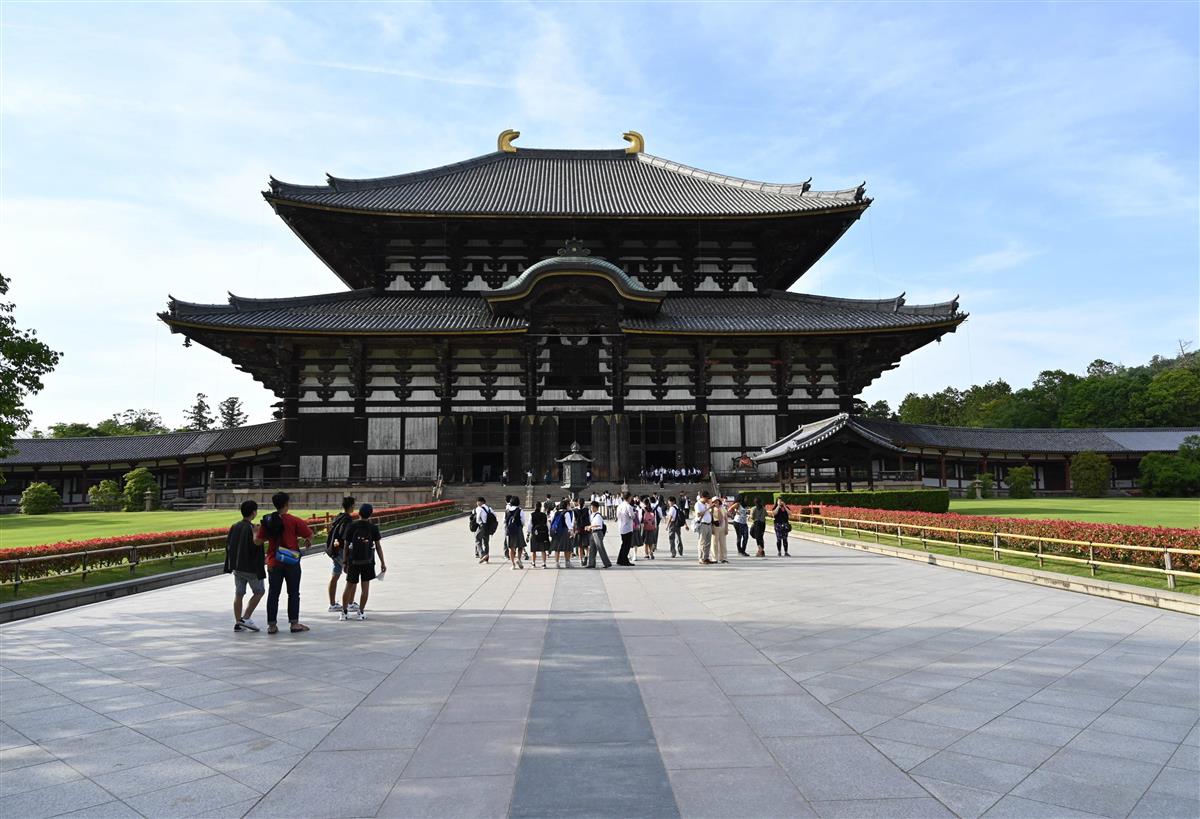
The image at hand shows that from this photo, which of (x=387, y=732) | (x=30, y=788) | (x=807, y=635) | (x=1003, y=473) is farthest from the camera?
(x=1003, y=473)

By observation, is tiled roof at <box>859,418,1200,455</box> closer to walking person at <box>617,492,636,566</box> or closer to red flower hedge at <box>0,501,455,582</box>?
walking person at <box>617,492,636,566</box>

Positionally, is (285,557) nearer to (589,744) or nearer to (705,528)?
(589,744)

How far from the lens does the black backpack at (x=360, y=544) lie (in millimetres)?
9992

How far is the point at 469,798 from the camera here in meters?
4.27

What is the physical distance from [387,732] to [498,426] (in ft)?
109

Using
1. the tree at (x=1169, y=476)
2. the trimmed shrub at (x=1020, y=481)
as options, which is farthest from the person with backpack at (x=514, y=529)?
the tree at (x=1169, y=476)

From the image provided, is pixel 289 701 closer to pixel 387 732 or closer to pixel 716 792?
pixel 387 732

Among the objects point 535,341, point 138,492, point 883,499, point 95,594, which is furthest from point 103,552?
point 138,492

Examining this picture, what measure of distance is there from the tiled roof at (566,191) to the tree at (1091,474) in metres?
22.8

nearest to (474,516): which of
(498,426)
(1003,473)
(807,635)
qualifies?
(807,635)

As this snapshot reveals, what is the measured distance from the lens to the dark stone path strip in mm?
4191

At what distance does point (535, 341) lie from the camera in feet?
122

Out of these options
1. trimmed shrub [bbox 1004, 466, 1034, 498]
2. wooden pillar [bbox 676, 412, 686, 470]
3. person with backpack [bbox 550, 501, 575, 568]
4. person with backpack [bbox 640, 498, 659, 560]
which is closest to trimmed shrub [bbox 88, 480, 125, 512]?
wooden pillar [bbox 676, 412, 686, 470]

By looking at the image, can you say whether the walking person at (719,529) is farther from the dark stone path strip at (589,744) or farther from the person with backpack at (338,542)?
the person with backpack at (338,542)
